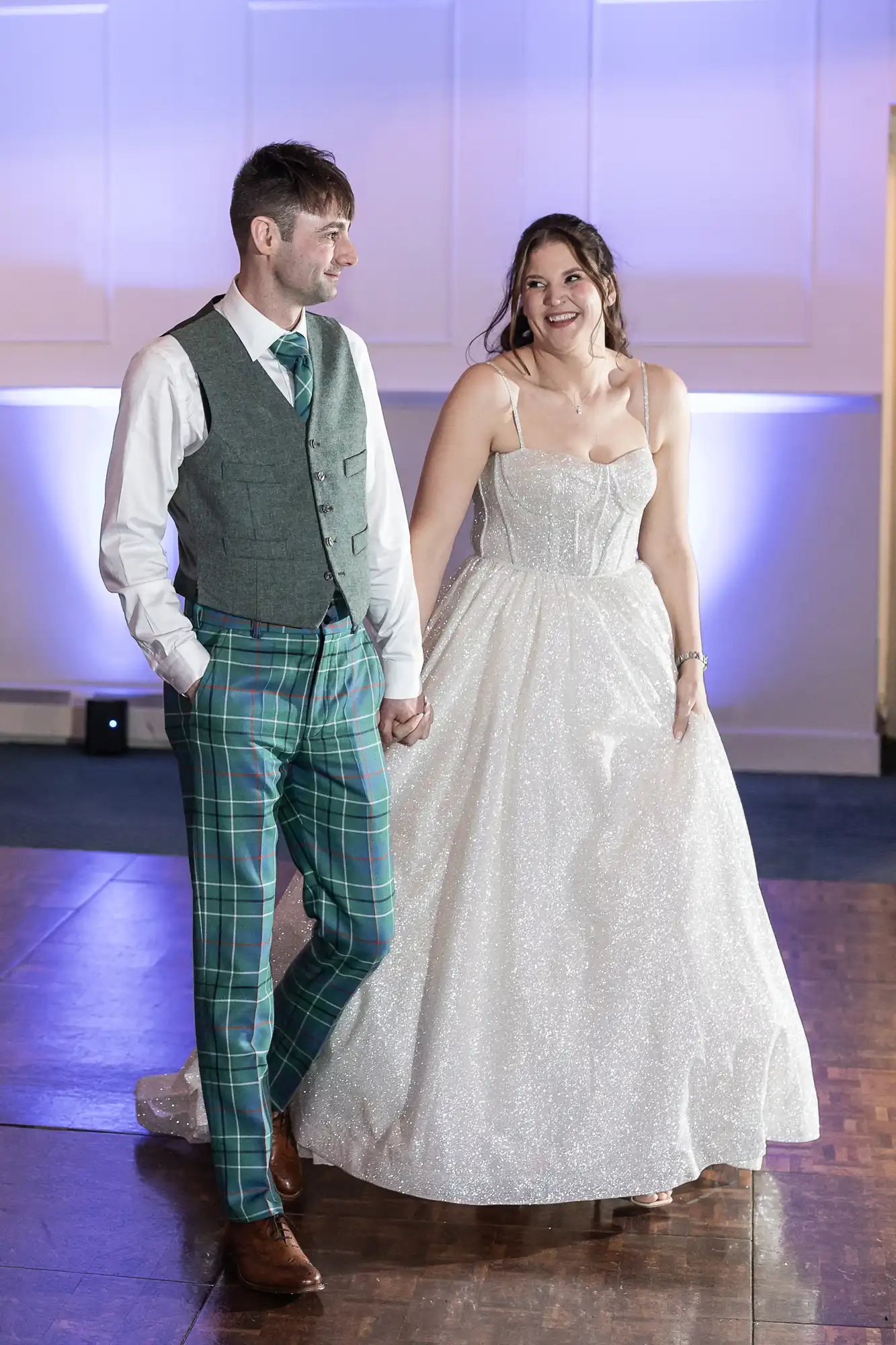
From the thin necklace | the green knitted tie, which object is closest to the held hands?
the green knitted tie

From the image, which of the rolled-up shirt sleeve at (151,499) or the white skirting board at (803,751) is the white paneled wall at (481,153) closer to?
the white skirting board at (803,751)

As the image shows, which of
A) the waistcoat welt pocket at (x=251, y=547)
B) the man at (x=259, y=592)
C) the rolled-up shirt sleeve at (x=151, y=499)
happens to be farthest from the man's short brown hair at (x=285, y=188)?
the waistcoat welt pocket at (x=251, y=547)

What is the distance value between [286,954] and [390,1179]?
0.43m

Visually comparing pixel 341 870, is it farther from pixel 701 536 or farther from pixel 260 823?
pixel 701 536

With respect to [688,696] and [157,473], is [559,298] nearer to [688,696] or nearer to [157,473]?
[688,696]

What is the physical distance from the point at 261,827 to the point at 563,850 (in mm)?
545

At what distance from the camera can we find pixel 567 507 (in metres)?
2.61

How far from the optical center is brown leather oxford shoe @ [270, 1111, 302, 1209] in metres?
2.47

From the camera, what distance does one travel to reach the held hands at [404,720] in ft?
7.75

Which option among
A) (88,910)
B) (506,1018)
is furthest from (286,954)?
(88,910)

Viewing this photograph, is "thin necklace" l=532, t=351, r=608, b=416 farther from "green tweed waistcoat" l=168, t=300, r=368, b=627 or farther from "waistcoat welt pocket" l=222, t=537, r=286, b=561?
"waistcoat welt pocket" l=222, t=537, r=286, b=561

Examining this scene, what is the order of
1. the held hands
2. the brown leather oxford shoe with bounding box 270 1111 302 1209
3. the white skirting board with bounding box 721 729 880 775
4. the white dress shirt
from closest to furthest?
1. the white dress shirt
2. the held hands
3. the brown leather oxford shoe with bounding box 270 1111 302 1209
4. the white skirting board with bounding box 721 729 880 775

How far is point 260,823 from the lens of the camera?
215cm

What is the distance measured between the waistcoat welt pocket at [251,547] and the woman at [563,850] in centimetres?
57
